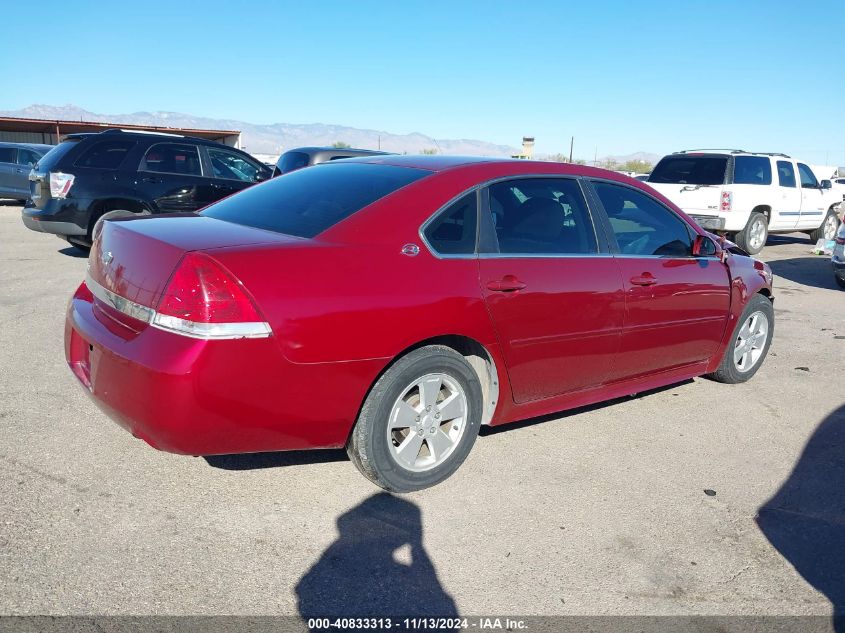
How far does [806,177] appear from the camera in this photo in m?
15.7

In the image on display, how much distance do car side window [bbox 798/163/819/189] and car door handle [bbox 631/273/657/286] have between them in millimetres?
12830

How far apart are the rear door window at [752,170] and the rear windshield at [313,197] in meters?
11.3

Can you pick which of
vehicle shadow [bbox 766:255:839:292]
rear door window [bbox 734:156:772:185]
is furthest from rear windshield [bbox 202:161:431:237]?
rear door window [bbox 734:156:772:185]

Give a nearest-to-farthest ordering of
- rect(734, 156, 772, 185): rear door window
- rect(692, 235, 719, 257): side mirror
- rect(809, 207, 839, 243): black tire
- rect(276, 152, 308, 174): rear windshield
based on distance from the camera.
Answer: rect(692, 235, 719, 257): side mirror, rect(276, 152, 308, 174): rear windshield, rect(734, 156, 772, 185): rear door window, rect(809, 207, 839, 243): black tire

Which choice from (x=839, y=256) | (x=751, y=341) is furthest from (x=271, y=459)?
(x=839, y=256)

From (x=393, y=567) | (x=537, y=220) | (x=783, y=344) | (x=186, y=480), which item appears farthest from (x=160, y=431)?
(x=783, y=344)

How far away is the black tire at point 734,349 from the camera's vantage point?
5582 millimetres

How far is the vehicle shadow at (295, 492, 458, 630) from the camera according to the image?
2723mm

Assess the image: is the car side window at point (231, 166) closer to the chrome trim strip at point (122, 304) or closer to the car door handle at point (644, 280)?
the chrome trim strip at point (122, 304)

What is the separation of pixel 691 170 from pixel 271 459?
12022 millimetres

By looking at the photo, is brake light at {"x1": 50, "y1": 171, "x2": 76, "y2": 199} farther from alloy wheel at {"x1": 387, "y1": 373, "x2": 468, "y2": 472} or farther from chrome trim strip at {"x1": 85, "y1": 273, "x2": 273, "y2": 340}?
alloy wheel at {"x1": 387, "y1": 373, "x2": 468, "y2": 472}

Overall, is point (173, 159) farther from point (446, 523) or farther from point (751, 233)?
point (751, 233)

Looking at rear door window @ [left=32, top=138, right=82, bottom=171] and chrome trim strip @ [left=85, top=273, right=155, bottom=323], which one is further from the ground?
rear door window @ [left=32, top=138, right=82, bottom=171]

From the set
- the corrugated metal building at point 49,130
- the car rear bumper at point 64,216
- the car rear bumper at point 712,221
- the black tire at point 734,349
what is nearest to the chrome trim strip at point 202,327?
the black tire at point 734,349
